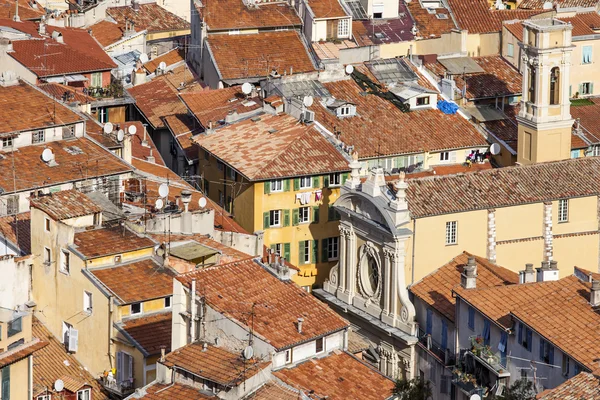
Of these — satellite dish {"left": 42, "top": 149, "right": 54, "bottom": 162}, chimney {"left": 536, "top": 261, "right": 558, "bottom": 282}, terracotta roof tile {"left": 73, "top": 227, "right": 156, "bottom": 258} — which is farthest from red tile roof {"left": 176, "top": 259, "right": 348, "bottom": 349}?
satellite dish {"left": 42, "top": 149, "right": 54, "bottom": 162}

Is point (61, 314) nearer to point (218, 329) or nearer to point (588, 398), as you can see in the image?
point (218, 329)

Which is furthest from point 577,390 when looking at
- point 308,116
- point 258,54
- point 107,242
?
point 258,54

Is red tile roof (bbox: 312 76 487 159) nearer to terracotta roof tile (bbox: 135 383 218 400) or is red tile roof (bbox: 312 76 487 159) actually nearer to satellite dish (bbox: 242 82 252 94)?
satellite dish (bbox: 242 82 252 94)

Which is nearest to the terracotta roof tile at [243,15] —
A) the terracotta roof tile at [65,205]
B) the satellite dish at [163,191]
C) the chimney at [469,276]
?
the satellite dish at [163,191]

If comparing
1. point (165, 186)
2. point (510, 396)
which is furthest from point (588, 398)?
point (165, 186)

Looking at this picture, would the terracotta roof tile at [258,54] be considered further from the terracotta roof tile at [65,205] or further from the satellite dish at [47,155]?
the terracotta roof tile at [65,205]

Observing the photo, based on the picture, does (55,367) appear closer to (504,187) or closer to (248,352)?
(248,352)
